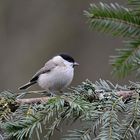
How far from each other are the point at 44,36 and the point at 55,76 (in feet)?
13.4

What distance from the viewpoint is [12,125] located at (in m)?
1.32

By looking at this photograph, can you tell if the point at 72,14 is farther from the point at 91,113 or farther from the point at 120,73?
the point at 91,113

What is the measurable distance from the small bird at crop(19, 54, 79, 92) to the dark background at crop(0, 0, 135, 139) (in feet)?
10.4

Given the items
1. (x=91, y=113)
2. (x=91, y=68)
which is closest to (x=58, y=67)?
(x=91, y=113)

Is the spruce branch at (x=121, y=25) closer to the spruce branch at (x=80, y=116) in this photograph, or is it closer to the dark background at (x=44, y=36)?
the spruce branch at (x=80, y=116)

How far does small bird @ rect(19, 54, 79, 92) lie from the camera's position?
2.88 m

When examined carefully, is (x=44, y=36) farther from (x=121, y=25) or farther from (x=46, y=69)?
(x=121, y=25)

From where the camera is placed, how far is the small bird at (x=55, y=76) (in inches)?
114

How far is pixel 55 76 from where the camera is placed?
117 inches

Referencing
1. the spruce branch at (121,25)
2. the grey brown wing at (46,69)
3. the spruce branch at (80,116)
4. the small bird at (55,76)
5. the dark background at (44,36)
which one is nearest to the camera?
the spruce branch at (80,116)

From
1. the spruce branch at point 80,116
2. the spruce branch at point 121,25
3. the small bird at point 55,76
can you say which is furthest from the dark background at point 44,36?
the spruce branch at point 80,116

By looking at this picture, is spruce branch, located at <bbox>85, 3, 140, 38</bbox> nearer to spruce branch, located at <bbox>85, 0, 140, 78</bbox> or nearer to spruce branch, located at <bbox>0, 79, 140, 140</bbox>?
spruce branch, located at <bbox>85, 0, 140, 78</bbox>

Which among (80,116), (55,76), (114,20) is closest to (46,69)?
(55,76)

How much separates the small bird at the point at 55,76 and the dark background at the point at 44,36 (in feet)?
10.4
